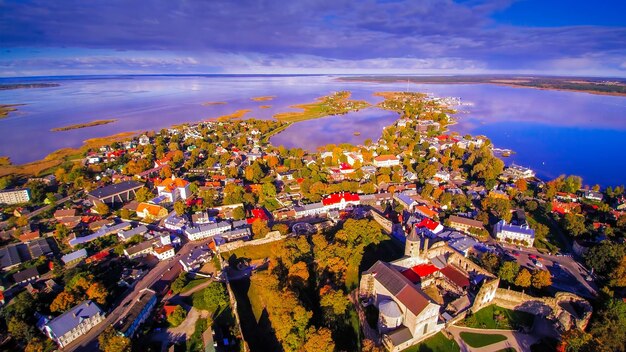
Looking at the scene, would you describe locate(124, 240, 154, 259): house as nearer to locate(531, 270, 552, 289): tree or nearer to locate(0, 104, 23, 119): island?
locate(531, 270, 552, 289): tree


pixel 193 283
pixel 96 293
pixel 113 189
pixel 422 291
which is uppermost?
pixel 422 291

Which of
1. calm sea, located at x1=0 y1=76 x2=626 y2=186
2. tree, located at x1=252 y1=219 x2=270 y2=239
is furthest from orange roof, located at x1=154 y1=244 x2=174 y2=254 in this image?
calm sea, located at x1=0 y1=76 x2=626 y2=186

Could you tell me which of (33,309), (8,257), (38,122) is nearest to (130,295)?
(33,309)

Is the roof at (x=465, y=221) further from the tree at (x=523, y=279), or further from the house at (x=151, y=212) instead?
the house at (x=151, y=212)

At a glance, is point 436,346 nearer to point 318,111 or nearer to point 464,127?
point 464,127

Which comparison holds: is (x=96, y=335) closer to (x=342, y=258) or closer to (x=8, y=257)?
(x=8, y=257)

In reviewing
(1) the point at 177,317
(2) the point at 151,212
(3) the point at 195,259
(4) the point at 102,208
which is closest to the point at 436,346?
(1) the point at 177,317
